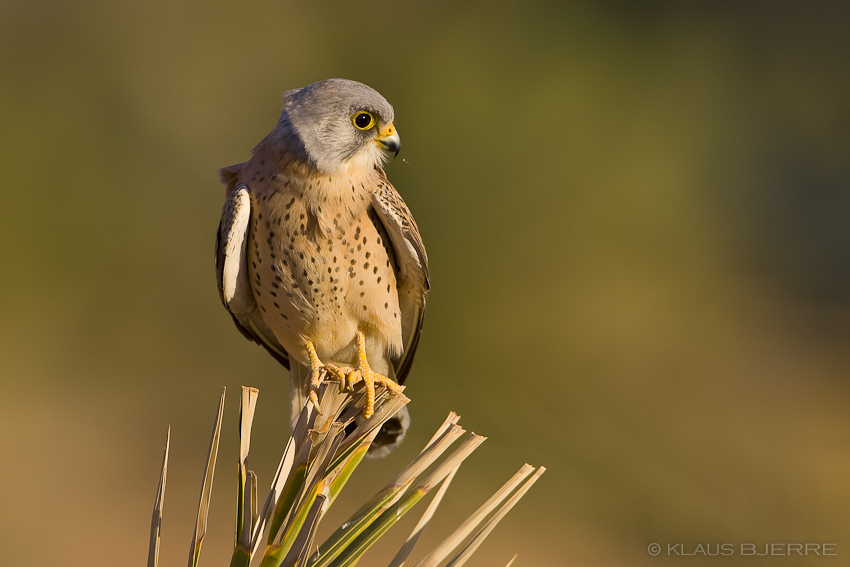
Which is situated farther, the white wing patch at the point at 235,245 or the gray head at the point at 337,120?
the white wing patch at the point at 235,245

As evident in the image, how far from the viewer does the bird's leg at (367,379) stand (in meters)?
2.06

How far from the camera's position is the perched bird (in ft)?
8.52

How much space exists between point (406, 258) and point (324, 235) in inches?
14.4

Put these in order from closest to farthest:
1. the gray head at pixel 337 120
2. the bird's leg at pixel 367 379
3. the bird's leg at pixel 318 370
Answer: the bird's leg at pixel 367 379, the bird's leg at pixel 318 370, the gray head at pixel 337 120

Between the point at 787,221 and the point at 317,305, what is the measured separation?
7.64 m

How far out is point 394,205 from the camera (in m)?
2.76

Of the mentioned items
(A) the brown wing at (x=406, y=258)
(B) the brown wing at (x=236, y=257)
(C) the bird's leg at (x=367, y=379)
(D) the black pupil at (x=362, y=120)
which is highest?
(D) the black pupil at (x=362, y=120)

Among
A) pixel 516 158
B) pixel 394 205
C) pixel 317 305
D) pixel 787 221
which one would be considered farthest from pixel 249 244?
pixel 787 221
